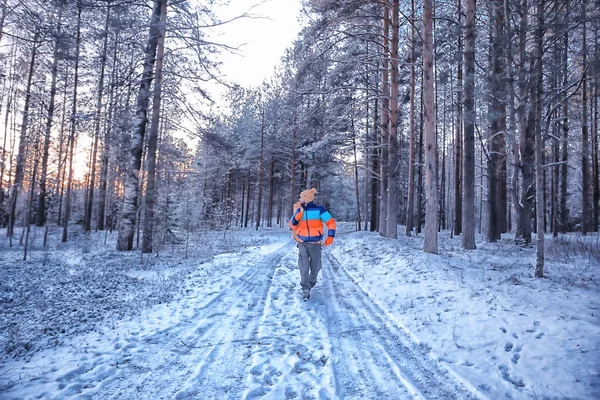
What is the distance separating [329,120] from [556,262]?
12.0 metres

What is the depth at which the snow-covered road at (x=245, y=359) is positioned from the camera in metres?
2.67

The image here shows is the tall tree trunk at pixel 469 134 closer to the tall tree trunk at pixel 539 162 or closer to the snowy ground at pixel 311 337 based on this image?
the snowy ground at pixel 311 337

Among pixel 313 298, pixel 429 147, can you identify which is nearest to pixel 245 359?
pixel 313 298

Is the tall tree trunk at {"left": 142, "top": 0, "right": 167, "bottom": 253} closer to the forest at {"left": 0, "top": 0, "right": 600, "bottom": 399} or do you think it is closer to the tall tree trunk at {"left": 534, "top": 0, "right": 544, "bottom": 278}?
the forest at {"left": 0, "top": 0, "right": 600, "bottom": 399}

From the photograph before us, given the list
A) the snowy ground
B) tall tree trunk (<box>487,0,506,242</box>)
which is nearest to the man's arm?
the snowy ground

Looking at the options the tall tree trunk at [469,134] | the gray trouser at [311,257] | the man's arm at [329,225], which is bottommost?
the gray trouser at [311,257]

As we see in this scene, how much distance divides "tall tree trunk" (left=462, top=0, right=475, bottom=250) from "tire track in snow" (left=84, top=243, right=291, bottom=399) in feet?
29.4

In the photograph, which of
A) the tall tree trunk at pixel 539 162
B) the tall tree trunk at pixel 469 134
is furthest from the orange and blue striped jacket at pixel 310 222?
the tall tree trunk at pixel 469 134

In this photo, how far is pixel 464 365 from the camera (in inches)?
127

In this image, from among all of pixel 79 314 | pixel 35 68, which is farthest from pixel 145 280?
pixel 35 68

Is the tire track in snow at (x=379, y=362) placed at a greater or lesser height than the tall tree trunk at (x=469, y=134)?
lesser

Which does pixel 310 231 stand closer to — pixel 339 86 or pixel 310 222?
pixel 310 222

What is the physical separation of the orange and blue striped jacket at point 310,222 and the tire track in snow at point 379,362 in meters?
1.52

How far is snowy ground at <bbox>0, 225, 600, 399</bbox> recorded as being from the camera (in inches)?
108
